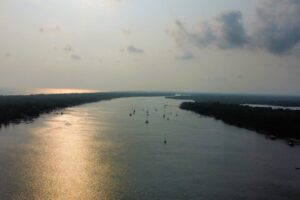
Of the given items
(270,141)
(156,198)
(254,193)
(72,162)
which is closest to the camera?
(156,198)

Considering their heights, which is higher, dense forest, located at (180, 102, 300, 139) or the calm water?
dense forest, located at (180, 102, 300, 139)

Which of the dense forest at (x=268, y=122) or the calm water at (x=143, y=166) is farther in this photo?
the dense forest at (x=268, y=122)

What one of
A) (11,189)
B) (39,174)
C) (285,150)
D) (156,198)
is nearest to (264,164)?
(285,150)

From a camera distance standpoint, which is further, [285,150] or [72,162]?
[285,150]

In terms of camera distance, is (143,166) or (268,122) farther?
(268,122)

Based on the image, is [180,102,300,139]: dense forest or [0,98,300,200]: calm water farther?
[180,102,300,139]: dense forest

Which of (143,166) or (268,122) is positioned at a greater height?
(268,122)

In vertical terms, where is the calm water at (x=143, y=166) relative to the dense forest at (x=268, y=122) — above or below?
below

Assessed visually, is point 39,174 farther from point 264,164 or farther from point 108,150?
point 264,164
